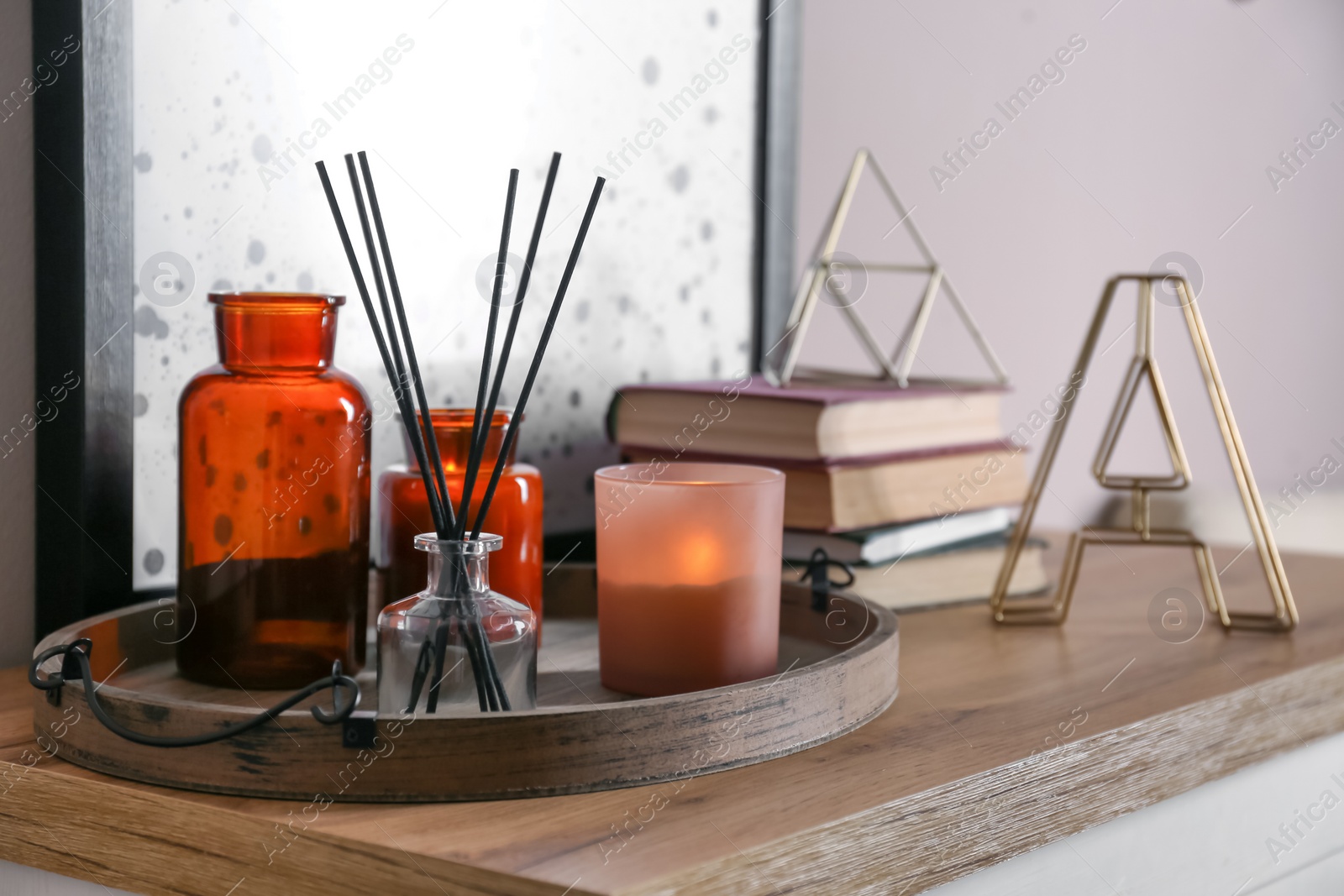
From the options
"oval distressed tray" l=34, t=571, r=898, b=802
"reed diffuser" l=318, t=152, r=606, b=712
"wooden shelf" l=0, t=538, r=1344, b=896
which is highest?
"reed diffuser" l=318, t=152, r=606, b=712

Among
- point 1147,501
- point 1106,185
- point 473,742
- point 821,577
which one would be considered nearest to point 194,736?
point 473,742

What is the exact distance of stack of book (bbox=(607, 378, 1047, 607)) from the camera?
0.72m

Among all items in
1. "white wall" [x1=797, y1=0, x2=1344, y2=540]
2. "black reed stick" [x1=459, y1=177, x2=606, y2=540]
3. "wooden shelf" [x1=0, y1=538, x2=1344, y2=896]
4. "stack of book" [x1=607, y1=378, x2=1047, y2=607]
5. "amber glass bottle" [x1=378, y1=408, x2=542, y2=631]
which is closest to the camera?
"wooden shelf" [x1=0, y1=538, x2=1344, y2=896]

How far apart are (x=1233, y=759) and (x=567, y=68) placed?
1.87ft

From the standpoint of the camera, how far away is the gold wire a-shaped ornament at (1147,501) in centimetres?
73

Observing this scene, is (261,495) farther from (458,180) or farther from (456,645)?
(458,180)

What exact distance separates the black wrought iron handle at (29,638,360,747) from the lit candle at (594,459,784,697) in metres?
0.15

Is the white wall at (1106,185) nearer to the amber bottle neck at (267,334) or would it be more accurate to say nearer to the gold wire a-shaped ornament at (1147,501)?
the gold wire a-shaped ornament at (1147,501)

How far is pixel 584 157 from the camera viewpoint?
0.82 metres

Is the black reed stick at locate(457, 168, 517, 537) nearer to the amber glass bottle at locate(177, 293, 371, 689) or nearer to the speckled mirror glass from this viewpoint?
the amber glass bottle at locate(177, 293, 371, 689)

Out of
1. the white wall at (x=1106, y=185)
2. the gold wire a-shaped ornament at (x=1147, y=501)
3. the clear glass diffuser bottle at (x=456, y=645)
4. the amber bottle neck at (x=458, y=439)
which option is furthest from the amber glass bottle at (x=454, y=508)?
the white wall at (x=1106, y=185)

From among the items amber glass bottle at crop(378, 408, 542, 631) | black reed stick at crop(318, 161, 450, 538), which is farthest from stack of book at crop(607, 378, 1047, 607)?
black reed stick at crop(318, 161, 450, 538)

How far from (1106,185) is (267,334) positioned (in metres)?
1.23

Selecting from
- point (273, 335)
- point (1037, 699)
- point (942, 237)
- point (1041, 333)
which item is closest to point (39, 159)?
point (273, 335)
